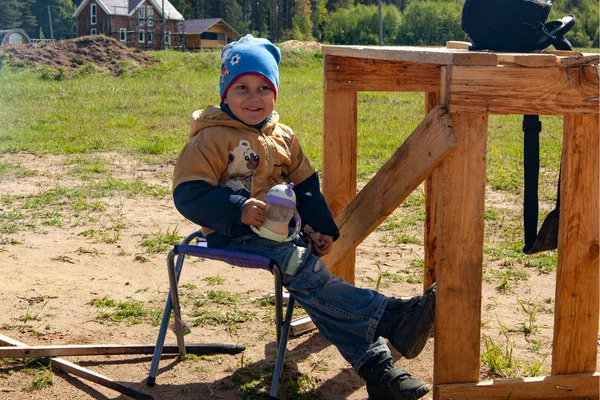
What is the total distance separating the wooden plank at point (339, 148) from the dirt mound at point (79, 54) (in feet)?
59.2

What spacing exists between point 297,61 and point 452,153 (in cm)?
2496

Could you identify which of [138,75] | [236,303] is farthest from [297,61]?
[236,303]

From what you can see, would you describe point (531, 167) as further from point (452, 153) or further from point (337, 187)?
point (337, 187)

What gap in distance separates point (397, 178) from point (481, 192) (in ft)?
1.26

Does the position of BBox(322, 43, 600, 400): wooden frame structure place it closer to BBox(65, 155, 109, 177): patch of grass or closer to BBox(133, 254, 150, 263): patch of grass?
BBox(133, 254, 150, 263): patch of grass

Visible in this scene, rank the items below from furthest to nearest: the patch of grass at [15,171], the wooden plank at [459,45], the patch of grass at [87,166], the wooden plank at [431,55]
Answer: the patch of grass at [87,166] → the patch of grass at [15,171] → the wooden plank at [459,45] → the wooden plank at [431,55]

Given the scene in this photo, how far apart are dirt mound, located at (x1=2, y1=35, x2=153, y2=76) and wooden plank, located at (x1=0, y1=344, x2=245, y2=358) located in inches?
718

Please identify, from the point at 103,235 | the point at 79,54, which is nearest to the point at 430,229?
the point at 103,235

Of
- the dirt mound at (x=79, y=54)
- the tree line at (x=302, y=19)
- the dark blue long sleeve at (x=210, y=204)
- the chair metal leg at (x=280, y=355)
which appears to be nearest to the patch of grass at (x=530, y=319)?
the chair metal leg at (x=280, y=355)

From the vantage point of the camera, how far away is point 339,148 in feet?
11.9

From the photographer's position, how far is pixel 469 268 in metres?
2.62

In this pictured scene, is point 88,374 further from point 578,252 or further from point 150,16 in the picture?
point 150,16

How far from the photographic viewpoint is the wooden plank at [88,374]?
9.61ft

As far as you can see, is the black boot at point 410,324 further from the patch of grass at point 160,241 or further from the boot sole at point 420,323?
the patch of grass at point 160,241
